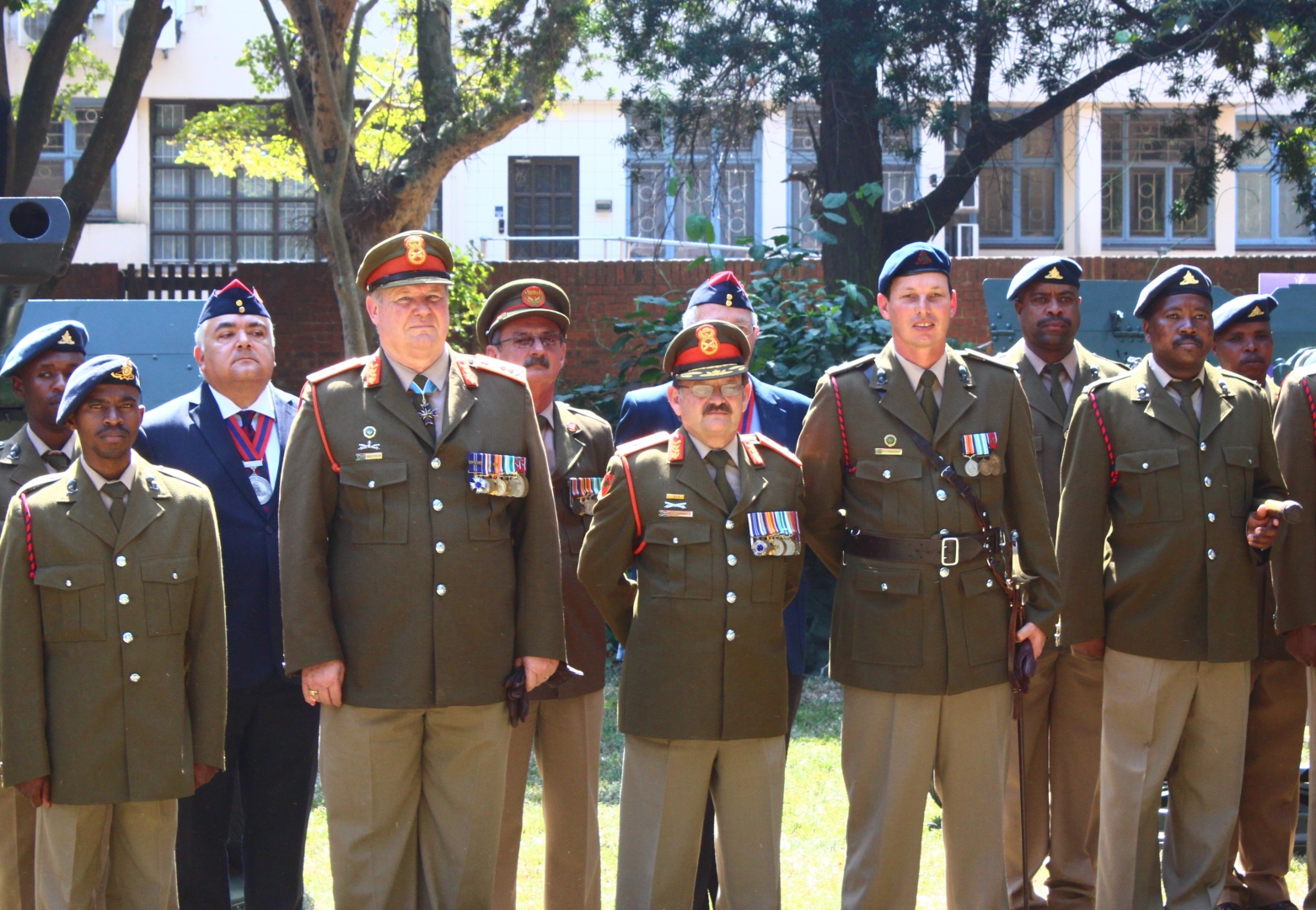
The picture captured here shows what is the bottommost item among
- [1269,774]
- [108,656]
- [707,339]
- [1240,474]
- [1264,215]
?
[1269,774]

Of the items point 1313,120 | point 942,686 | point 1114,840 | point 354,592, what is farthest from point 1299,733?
point 1313,120

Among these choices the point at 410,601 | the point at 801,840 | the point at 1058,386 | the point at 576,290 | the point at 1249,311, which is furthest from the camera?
the point at 576,290

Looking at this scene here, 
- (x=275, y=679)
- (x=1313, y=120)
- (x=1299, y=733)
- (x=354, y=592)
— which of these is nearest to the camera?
(x=354, y=592)

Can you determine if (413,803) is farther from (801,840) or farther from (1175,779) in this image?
(1175,779)

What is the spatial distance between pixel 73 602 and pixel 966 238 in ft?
65.2

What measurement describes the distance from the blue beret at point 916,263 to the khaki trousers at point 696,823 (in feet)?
4.67

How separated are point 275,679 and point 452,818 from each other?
910 mm

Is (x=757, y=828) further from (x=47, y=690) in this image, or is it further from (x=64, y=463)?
(x=64, y=463)

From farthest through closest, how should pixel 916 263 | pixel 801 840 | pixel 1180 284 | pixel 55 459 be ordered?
pixel 801 840, pixel 1180 284, pixel 55 459, pixel 916 263

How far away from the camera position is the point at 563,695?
172 inches

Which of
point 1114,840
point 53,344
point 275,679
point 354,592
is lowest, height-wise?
point 1114,840

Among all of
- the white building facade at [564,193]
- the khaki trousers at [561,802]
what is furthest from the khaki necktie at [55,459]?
the white building facade at [564,193]

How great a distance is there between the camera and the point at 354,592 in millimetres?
3826

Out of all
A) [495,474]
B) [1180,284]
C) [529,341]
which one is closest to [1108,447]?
[1180,284]
